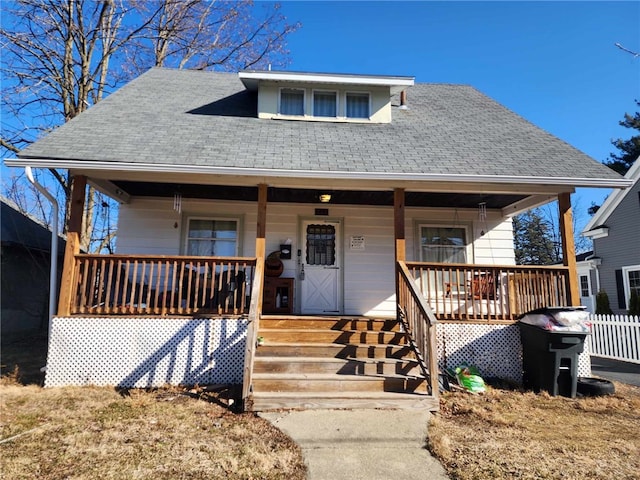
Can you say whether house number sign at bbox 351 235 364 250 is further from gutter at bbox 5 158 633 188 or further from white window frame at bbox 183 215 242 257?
white window frame at bbox 183 215 242 257

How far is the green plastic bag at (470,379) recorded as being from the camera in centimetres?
527

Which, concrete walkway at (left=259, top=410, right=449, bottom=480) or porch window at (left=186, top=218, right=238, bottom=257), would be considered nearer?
concrete walkway at (left=259, top=410, right=449, bottom=480)

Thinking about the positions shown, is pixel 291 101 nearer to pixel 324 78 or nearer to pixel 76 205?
pixel 324 78

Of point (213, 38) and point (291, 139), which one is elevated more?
point (213, 38)

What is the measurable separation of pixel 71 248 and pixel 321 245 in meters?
4.48

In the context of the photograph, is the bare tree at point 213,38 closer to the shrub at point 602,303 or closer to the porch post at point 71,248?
the porch post at point 71,248

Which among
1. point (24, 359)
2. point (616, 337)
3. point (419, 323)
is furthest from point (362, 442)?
point (616, 337)

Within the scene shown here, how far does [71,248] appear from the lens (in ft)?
18.5

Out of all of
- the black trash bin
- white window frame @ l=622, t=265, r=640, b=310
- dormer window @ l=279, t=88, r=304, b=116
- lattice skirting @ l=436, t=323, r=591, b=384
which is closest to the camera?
the black trash bin

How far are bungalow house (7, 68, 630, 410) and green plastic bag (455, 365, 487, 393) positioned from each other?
263 millimetres

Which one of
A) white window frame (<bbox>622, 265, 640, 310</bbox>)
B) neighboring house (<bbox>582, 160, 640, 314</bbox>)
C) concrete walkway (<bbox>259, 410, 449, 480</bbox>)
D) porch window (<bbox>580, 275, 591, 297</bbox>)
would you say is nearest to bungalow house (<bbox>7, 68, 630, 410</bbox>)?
concrete walkway (<bbox>259, 410, 449, 480</bbox>)

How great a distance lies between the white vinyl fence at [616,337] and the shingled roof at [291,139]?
4.13 m

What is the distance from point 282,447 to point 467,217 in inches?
259

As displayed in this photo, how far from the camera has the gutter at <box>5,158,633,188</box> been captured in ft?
18.2
